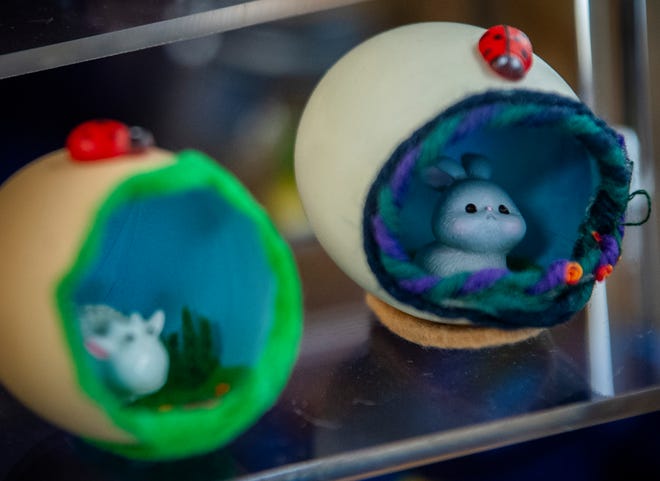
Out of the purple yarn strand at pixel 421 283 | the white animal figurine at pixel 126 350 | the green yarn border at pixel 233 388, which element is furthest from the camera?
the purple yarn strand at pixel 421 283

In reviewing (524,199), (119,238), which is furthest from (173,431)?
(524,199)

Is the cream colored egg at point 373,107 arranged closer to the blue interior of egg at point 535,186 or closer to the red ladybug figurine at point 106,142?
the blue interior of egg at point 535,186

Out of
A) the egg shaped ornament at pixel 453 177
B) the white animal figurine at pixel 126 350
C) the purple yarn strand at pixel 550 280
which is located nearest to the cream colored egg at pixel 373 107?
A: the egg shaped ornament at pixel 453 177

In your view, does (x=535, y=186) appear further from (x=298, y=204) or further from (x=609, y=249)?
(x=298, y=204)

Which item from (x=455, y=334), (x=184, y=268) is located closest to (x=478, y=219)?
(x=455, y=334)

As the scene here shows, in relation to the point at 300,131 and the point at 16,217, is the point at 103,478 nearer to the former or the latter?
the point at 16,217

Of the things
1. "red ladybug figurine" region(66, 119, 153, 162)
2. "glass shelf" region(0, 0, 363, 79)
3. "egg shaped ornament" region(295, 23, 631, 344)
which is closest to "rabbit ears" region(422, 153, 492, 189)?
"egg shaped ornament" region(295, 23, 631, 344)
